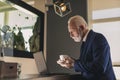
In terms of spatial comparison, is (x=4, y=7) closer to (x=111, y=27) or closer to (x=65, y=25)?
(x=65, y=25)

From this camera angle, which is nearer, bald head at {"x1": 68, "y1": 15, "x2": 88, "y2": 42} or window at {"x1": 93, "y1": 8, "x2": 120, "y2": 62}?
bald head at {"x1": 68, "y1": 15, "x2": 88, "y2": 42}

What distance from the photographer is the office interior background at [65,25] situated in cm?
335

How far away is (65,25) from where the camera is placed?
353 cm

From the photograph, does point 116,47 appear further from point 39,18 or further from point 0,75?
point 0,75

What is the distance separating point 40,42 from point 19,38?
545 mm

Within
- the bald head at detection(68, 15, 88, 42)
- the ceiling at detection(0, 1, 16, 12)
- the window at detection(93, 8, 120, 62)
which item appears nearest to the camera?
the bald head at detection(68, 15, 88, 42)

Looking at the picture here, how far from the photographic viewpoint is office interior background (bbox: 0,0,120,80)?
3348 mm

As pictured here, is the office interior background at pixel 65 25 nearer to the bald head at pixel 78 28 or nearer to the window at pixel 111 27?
the window at pixel 111 27

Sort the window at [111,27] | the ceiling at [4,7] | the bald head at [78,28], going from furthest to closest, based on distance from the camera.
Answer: the window at [111,27] → the ceiling at [4,7] → the bald head at [78,28]

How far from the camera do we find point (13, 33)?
2.34m

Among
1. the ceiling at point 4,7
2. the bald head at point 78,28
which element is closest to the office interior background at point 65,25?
the ceiling at point 4,7

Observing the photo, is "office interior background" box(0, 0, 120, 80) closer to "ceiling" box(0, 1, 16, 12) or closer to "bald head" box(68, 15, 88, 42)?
"ceiling" box(0, 1, 16, 12)

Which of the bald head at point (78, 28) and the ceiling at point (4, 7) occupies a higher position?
the ceiling at point (4, 7)

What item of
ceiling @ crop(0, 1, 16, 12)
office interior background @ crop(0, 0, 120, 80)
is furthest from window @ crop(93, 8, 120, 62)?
ceiling @ crop(0, 1, 16, 12)
